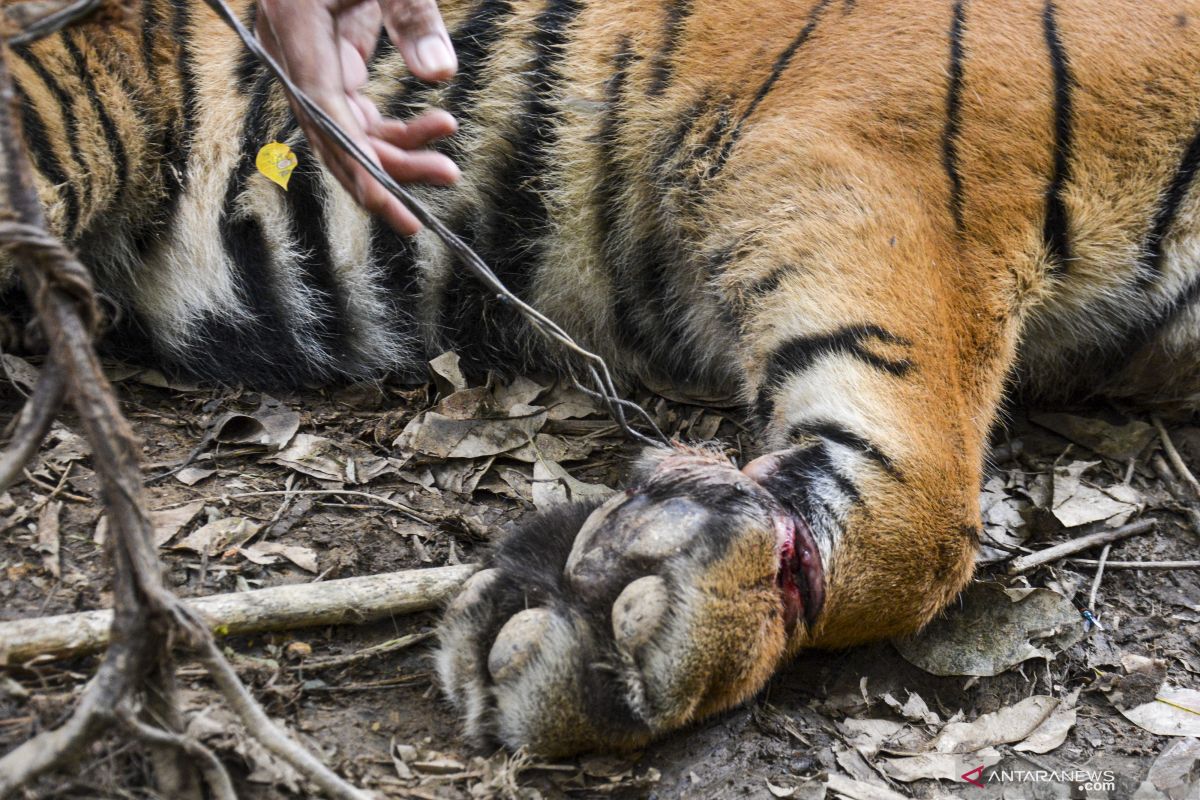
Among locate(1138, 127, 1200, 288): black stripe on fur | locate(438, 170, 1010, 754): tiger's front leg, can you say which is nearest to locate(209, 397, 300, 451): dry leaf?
locate(438, 170, 1010, 754): tiger's front leg

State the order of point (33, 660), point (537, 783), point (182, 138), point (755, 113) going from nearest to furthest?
point (33, 660) < point (537, 783) < point (755, 113) < point (182, 138)

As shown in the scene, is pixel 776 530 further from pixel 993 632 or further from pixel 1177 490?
pixel 1177 490

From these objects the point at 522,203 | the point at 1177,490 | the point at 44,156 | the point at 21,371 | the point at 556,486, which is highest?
the point at 44,156

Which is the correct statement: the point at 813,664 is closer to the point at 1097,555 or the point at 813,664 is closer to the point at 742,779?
the point at 742,779

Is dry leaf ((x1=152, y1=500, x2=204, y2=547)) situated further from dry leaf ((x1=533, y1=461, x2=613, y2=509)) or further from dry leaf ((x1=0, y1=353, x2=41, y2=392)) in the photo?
dry leaf ((x1=533, y1=461, x2=613, y2=509))

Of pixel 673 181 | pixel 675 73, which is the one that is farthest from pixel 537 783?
pixel 675 73

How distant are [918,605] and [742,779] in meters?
0.46

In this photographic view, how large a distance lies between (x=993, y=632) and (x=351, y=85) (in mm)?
1614

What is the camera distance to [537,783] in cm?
156

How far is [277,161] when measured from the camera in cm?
231

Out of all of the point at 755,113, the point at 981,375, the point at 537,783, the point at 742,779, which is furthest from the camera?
the point at 755,113

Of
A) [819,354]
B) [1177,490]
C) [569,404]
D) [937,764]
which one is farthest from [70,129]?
[1177,490]

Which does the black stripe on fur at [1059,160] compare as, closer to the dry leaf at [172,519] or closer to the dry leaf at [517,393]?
the dry leaf at [517,393]

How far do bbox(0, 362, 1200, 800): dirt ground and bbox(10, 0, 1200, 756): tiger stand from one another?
0.30 ft
